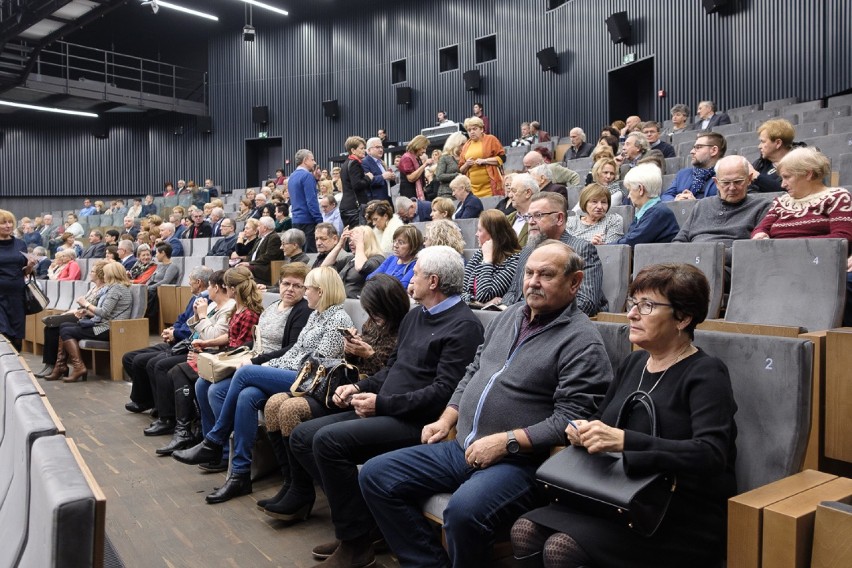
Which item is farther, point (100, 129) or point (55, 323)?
point (100, 129)

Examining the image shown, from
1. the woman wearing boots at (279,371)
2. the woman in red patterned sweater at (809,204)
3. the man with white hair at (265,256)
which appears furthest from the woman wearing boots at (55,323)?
the woman in red patterned sweater at (809,204)

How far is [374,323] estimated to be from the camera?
2754mm

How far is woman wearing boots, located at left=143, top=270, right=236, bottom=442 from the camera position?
364 cm

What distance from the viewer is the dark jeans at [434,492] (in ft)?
5.54

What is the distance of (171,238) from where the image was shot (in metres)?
8.24

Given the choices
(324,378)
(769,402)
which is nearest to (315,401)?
(324,378)

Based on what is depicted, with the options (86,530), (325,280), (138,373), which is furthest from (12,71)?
(86,530)

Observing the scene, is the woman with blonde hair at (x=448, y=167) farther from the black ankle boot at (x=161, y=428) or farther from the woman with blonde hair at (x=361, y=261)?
the black ankle boot at (x=161, y=428)

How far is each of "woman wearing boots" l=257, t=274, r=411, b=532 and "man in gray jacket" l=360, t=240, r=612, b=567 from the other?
0.63 m

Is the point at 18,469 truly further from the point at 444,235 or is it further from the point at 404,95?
the point at 404,95

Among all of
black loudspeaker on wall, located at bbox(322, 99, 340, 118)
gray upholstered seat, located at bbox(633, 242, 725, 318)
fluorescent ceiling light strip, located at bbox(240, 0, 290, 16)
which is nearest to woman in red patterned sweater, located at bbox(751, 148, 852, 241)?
gray upholstered seat, located at bbox(633, 242, 725, 318)

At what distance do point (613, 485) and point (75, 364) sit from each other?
5.05m

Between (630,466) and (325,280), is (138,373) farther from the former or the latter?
(630,466)

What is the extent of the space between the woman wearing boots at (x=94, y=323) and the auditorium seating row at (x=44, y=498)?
160 inches
